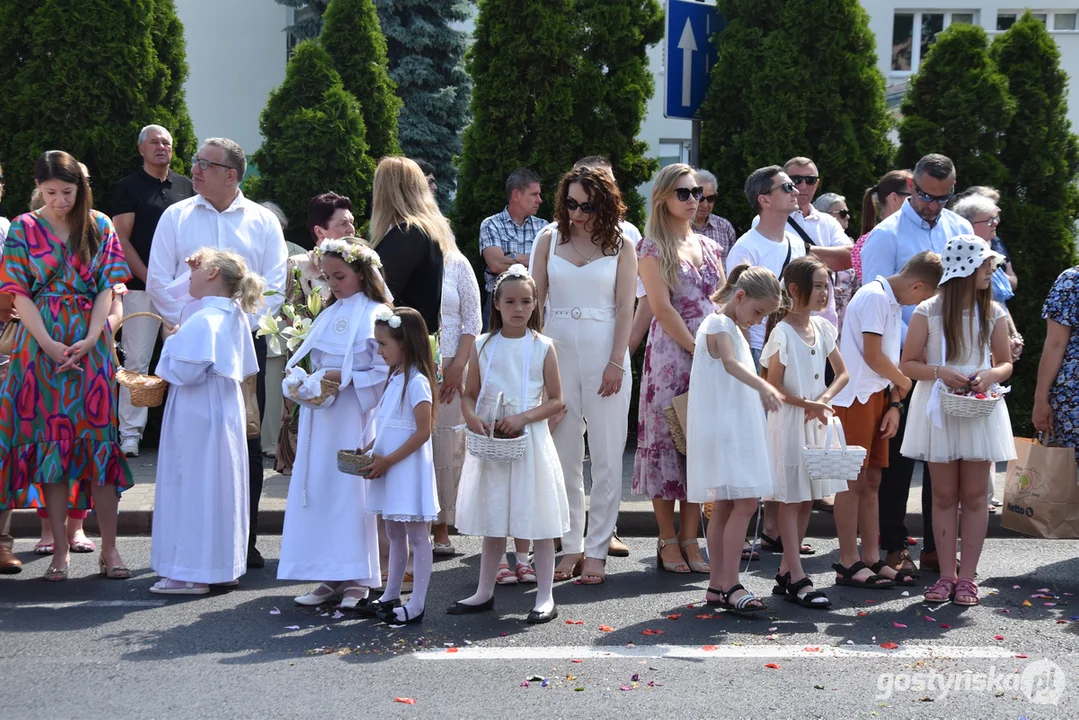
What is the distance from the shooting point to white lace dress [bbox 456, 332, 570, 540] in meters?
6.04

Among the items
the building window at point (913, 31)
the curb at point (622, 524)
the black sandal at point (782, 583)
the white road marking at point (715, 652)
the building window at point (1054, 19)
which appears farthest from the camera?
the building window at point (913, 31)

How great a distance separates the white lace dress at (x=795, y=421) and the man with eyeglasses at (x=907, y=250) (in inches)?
35.4

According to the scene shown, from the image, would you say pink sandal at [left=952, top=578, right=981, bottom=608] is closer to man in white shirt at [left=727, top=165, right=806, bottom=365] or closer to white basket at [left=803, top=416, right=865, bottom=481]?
white basket at [left=803, top=416, right=865, bottom=481]

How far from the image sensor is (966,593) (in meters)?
6.40

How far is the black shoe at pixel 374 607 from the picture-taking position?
19.9 ft

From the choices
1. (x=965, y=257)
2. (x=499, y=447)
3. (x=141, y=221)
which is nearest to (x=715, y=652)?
(x=499, y=447)

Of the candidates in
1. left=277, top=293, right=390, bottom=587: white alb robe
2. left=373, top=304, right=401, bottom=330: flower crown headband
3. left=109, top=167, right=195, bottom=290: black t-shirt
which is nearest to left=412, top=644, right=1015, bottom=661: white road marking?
left=277, top=293, right=390, bottom=587: white alb robe

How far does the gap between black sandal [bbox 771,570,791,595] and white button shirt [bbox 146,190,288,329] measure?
3.20 meters

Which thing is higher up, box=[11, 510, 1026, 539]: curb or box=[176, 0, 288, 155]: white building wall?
box=[176, 0, 288, 155]: white building wall

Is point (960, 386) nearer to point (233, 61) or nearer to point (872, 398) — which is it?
point (872, 398)

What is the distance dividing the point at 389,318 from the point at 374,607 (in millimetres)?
1387

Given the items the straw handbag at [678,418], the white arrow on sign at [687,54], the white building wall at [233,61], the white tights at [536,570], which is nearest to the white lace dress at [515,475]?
the white tights at [536,570]

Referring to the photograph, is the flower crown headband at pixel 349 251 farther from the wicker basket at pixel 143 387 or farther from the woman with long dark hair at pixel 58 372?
the woman with long dark hair at pixel 58 372

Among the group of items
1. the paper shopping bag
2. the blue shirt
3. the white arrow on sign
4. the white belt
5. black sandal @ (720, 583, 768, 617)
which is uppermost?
the white arrow on sign
